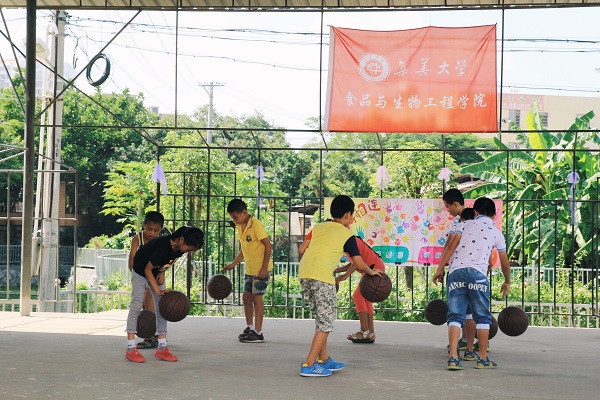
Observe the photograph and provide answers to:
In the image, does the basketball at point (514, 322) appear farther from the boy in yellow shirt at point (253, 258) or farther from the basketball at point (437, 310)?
the boy in yellow shirt at point (253, 258)

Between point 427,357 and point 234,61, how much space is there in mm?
35278

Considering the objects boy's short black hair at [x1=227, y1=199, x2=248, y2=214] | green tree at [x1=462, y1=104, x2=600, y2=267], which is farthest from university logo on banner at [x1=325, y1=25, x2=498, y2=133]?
green tree at [x1=462, y1=104, x2=600, y2=267]

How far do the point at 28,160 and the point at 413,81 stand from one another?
5067 mm

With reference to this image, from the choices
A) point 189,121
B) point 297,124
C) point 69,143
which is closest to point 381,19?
point 297,124

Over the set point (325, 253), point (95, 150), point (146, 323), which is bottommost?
point (146, 323)

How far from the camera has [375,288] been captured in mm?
7863

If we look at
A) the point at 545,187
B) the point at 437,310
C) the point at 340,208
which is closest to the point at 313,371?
the point at 340,208

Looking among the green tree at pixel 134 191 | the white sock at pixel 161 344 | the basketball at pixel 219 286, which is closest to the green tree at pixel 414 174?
the green tree at pixel 134 191

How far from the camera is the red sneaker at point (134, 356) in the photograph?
708 cm

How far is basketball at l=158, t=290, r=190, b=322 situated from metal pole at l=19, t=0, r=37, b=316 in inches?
179

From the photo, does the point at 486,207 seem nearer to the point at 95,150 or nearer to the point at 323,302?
the point at 323,302

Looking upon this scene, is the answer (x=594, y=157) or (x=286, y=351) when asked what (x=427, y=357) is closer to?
(x=286, y=351)

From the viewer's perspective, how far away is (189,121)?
42.8m

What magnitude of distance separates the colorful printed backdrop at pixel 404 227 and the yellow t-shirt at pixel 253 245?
300cm
